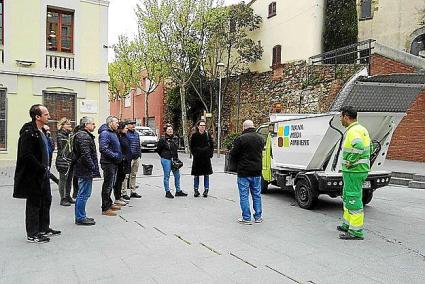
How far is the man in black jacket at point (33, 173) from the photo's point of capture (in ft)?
18.5

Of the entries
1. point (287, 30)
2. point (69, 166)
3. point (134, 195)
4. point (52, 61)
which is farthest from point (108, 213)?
point (287, 30)

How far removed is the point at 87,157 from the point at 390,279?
181 inches

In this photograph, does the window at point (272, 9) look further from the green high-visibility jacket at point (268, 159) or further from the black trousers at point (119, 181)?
the black trousers at point (119, 181)

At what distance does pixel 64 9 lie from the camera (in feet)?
53.8

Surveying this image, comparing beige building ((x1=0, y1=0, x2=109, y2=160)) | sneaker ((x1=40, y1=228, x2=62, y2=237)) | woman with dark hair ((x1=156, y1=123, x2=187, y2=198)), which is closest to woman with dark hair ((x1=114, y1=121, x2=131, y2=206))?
woman with dark hair ((x1=156, y1=123, x2=187, y2=198))

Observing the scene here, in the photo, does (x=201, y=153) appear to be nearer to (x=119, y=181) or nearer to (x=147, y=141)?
(x=119, y=181)

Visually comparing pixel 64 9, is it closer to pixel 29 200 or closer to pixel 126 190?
pixel 126 190

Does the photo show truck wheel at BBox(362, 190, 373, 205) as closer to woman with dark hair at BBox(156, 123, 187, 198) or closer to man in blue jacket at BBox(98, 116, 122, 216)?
woman with dark hair at BBox(156, 123, 187, 198)

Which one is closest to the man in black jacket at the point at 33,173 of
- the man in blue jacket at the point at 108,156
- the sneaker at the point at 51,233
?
the sneaker at the point at 51,233

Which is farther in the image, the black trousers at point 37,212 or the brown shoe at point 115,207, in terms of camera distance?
the brown shoe at point 115,207

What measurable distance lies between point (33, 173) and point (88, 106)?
37.8ft

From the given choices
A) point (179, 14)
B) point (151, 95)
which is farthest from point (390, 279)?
point (151, 95)

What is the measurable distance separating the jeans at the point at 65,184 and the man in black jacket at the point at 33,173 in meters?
2.76

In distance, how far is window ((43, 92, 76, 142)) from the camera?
1609 cm
